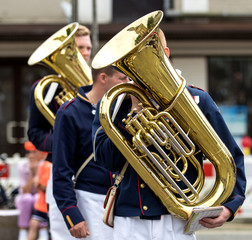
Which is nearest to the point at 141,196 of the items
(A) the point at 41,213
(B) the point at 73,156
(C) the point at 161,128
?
(C) the point at 161,128

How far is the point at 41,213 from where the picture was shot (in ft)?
19.8

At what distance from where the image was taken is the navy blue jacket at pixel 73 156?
11.7 ft

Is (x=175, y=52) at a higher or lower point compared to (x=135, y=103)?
lower

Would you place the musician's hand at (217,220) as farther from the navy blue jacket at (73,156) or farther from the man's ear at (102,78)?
the man's ear at (102,78)

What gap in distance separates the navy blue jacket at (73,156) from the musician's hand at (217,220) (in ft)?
2.93

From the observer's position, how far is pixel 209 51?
39.8ft

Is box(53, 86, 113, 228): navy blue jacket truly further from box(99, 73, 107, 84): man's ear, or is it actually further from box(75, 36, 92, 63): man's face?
box(75, 36, 92, 63): man's face

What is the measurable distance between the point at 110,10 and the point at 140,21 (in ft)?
32.0

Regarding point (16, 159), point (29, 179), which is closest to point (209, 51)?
point (16, 159)

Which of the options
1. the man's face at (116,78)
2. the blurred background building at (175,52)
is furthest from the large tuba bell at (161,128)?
the blurred background building at (175,52)

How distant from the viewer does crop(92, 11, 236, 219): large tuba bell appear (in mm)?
2688

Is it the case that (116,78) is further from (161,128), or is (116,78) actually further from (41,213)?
(41,213)

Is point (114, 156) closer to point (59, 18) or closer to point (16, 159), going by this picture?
point (16, 159)

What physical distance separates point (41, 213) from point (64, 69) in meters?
1.96
